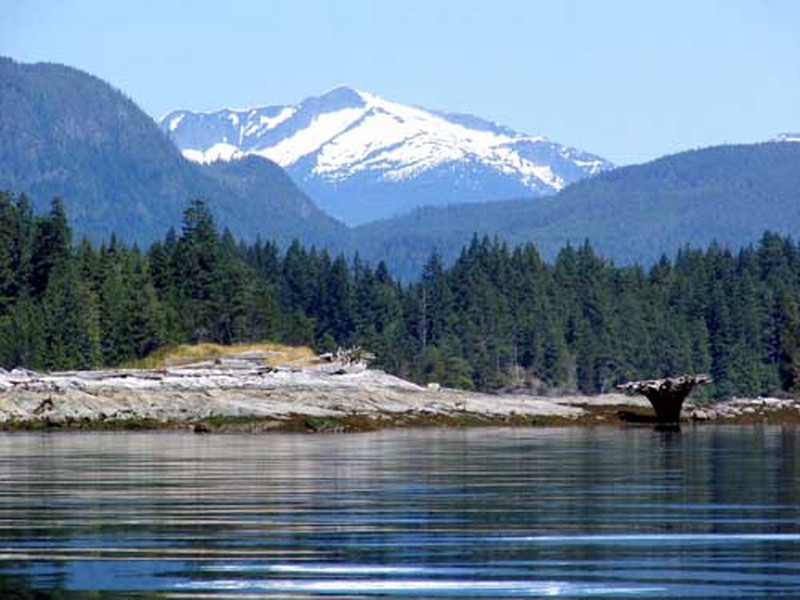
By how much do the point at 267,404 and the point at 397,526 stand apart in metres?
53.3

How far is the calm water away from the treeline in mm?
83810

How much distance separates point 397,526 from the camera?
1288 inches

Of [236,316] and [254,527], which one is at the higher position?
[236,316]

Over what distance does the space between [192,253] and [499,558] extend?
132677 millimetres

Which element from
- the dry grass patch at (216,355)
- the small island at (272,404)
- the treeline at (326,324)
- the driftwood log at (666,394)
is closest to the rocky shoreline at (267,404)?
the small island at (272,404)

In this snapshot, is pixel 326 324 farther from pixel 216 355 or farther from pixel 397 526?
pixel 397 526

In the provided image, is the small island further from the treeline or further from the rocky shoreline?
the treeline

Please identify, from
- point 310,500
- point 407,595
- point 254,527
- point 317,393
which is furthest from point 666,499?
point 317,393

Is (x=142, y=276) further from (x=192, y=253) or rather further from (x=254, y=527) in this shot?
(x=254, y=527)

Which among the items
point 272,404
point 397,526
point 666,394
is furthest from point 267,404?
point 397,526

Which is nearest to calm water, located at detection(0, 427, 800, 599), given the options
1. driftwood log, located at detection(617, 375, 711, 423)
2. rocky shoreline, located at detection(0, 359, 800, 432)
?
rocky shoreline, located at detection(0, 359, 800, 432)

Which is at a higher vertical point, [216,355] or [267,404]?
[216,355]

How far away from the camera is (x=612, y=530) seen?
31969 mm

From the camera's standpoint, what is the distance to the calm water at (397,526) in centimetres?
2595
